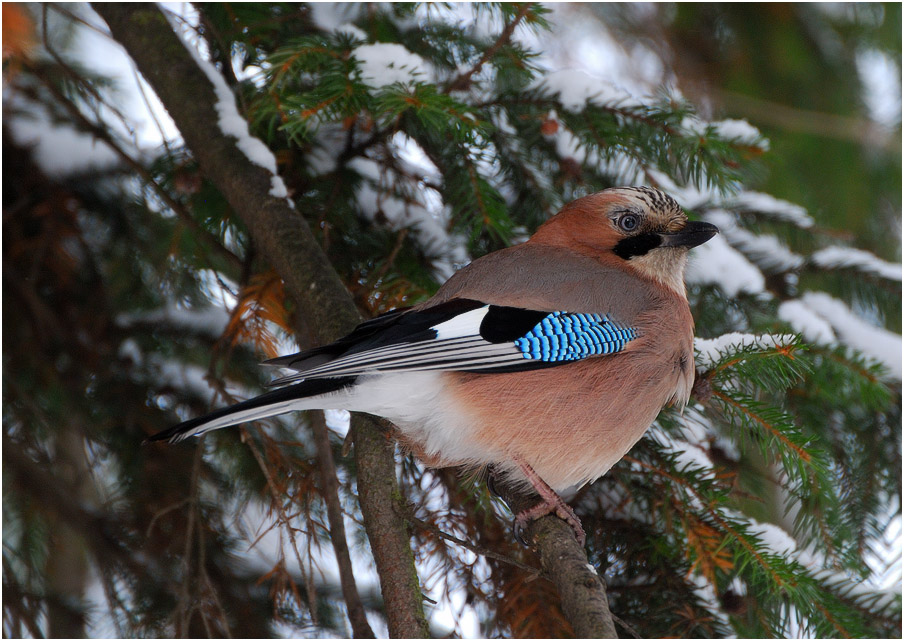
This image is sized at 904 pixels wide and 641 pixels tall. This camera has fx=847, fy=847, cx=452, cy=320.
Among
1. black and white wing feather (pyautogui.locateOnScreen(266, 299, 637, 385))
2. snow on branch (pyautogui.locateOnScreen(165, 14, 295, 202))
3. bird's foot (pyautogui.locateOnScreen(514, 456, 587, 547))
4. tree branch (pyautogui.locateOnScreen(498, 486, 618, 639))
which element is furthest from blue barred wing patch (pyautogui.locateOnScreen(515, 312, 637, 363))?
snow on branch (pyautogui.locateOnScreen(165, 14, 295, 202))

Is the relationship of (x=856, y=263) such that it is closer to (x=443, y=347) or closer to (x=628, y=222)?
(x=628, y=222)

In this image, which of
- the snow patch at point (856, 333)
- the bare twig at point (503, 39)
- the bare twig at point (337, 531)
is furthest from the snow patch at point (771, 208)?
the bare twig at point (337, 531)

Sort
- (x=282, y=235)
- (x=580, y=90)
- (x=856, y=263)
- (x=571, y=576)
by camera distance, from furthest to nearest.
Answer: (x=856, y=263) → (x=580, y=90) → (x=282, y=235) → (x=571, y=576)

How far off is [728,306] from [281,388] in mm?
1580

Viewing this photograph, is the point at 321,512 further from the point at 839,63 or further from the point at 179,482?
the point at 839,63

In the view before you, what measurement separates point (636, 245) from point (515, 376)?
703 mm

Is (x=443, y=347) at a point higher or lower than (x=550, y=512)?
higher

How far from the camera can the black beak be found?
2.51 metres

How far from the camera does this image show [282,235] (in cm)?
249

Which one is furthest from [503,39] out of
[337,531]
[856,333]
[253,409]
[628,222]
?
[856,333]

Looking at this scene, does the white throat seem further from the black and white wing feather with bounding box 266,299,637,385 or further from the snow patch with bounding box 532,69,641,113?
the snow patch with bounding box 532,69,641,113

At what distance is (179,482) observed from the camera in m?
2.88

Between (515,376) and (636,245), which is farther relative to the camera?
(636,245)

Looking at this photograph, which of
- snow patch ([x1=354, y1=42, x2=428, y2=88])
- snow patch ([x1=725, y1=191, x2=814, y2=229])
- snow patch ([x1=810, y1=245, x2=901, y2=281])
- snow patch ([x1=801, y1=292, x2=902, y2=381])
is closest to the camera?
snow patch ([x1=354, y1=42, x2=428, y2=88])
